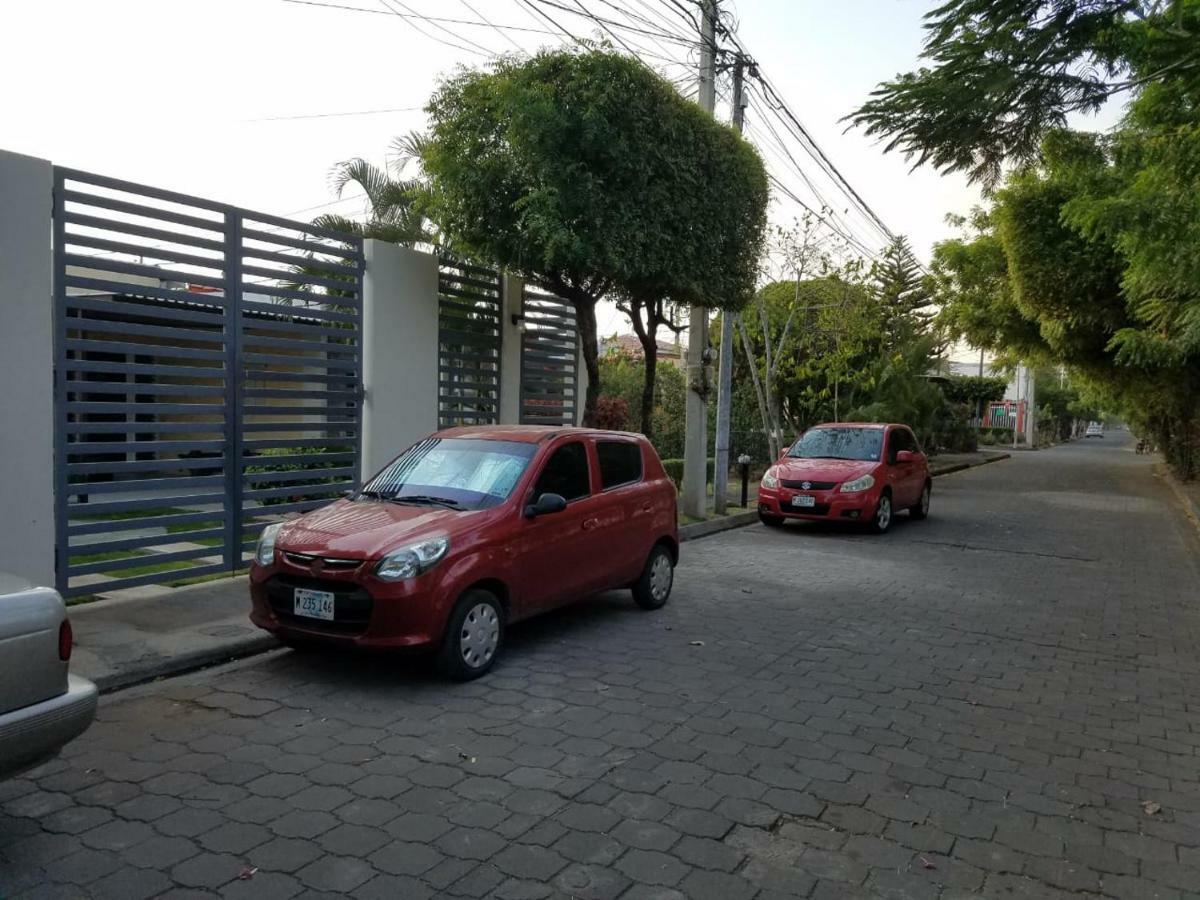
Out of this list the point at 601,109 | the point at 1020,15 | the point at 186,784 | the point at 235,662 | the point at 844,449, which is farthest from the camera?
the point at 844,449

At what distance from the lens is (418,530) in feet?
18.2

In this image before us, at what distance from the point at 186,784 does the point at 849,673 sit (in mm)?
4205

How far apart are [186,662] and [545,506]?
8.61ft

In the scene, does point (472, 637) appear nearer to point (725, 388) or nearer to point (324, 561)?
point (324, 561)

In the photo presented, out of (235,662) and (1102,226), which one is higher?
(1102,226)

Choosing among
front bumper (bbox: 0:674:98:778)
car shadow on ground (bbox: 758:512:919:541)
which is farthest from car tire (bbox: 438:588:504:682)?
car shadow on ground (bbox: 758:512:919:541)

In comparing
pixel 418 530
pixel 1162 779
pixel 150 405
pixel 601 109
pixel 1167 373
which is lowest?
pixel 1162 779

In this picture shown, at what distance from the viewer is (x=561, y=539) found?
643 cm

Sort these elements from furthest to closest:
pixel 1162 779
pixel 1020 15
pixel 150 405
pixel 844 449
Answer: pixel 844 449 < pixel 150 405 < pixel 1020 15 < pixel 1162 779

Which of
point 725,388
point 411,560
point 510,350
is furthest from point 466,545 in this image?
point 725,388

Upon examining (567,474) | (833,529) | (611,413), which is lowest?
(833,529)

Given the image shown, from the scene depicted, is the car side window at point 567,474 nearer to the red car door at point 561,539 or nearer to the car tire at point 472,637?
the red car door at point 561,539

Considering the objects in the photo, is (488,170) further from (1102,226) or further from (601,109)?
(1102,226)

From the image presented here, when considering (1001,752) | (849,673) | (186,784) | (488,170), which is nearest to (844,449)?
(488,170)
